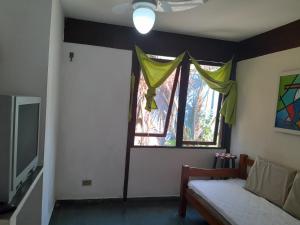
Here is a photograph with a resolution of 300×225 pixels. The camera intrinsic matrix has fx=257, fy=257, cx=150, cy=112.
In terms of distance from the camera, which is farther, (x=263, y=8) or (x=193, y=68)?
(x=193, y=68)

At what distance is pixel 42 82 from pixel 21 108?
724 millimetres

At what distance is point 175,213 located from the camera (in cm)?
333

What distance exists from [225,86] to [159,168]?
1520 millimetres

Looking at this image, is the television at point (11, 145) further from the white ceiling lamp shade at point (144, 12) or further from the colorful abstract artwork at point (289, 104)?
the colorful abstract artwork at point (289, 104)

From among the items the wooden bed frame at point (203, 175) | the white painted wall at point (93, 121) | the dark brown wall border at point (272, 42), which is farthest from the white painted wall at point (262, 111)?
the white painted wall at point (93, 121)

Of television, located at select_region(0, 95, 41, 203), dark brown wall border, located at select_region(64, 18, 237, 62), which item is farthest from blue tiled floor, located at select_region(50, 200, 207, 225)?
dark brown wall border, located at select_region(64, 18, 237, 62)

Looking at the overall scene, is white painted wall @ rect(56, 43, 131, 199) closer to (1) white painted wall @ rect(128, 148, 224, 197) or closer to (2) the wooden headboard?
(1) white painted wall @ rect(128, 148, 224, 197)

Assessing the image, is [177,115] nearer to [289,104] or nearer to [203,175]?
[203,175]

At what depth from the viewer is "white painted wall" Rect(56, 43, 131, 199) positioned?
10.8 ft

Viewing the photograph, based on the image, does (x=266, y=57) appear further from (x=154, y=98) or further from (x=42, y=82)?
(x=42, y=82)

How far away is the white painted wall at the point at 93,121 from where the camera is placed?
3.30 meters

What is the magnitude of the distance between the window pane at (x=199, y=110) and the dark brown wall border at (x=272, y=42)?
487 mm

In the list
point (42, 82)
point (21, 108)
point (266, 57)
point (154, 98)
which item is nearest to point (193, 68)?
point (154, 98)

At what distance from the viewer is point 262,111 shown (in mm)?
3283
